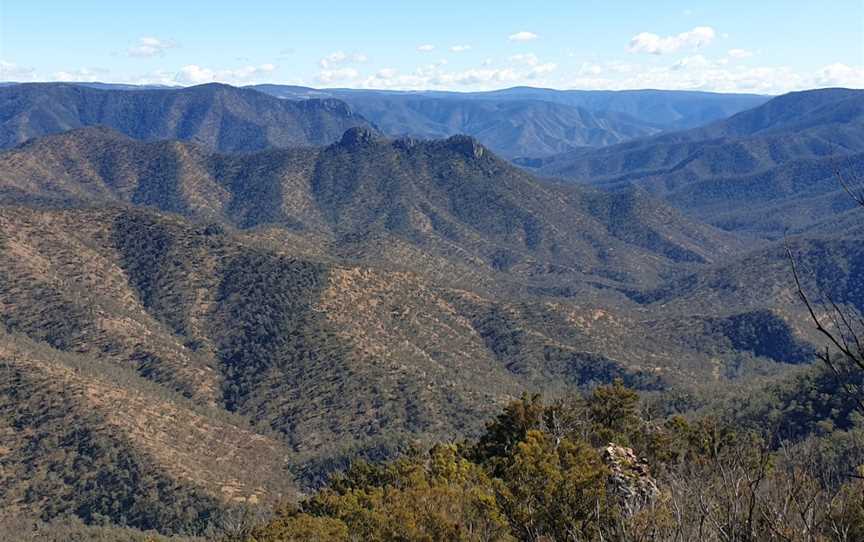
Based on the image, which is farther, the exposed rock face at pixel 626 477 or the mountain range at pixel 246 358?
the mountain range at pixel 246 358

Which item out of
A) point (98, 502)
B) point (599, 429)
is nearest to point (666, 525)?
point (599, 429)

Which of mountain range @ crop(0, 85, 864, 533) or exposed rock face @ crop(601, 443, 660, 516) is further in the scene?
mountain range @ crop(0, 85, 864, 533)

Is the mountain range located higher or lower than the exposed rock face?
lower

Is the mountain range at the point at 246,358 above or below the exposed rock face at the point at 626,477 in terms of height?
below

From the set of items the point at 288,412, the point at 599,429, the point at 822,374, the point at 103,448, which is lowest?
the point at 288,412

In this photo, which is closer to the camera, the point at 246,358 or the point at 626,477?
the point at 626,477

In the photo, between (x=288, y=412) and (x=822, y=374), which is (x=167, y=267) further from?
(x=822, y=374)

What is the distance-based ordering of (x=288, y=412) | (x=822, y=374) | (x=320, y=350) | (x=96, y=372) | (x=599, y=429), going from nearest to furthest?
(x=599, y=429), (x=822, y=374), (x=96, y=372), (x=288, y=412), (x=320, y=350)

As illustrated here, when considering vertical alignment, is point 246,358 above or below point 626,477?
below
